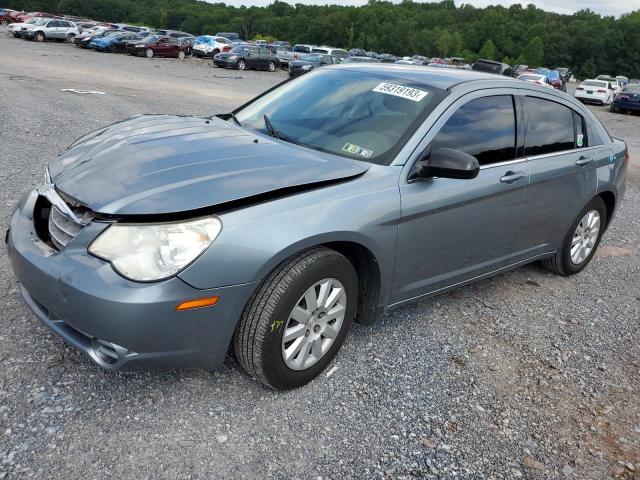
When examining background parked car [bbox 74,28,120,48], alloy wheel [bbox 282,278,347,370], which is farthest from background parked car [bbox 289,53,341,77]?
alloy wheel [bbox 282,278,347,370]

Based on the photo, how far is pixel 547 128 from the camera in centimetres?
429

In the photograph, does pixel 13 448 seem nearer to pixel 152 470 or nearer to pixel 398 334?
pixel 152 470

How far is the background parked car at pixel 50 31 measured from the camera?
37000 millimetres

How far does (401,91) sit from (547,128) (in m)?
1.35

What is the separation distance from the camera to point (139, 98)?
14000 millimetres

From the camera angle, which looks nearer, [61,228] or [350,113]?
[61,228]

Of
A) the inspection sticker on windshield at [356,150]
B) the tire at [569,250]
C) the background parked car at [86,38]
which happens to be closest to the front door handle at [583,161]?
the tire at [569,250]

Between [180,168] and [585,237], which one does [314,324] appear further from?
[585,237]

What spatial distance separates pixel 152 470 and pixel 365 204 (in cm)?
161

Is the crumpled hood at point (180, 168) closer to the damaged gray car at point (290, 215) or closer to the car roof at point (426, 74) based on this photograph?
the damaged gray car at point (290, 215)

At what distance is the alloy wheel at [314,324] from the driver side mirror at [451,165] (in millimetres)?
818

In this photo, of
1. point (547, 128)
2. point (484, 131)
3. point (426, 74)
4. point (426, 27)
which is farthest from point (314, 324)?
point (426, 27)

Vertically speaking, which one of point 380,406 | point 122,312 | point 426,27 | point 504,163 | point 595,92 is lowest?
point 380,406

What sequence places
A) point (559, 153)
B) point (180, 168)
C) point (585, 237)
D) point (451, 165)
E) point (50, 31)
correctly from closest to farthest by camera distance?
1. point (180, 168)
2. point (451, 165)
3. point (559, 153)
4. point (585, 237)
5. point (50, 31)
